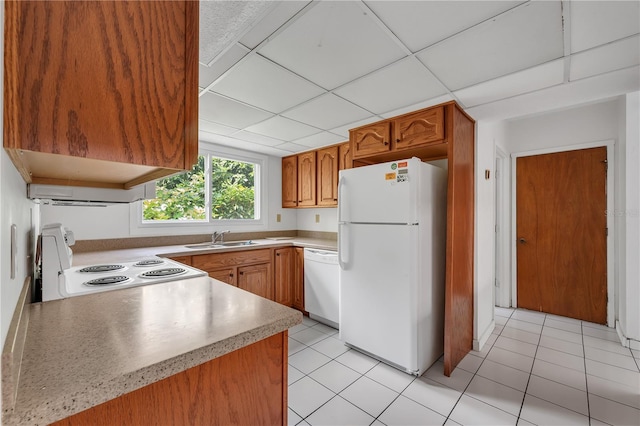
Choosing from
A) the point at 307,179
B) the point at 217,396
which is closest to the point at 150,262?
the point at 217,396

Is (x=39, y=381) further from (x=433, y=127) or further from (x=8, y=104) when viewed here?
(x=433, y=127)

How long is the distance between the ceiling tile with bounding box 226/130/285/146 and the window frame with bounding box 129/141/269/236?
52 cm

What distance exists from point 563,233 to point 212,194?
4299mm

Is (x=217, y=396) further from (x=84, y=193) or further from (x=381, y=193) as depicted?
(x=381, y=193)

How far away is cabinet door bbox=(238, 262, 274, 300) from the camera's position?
3.00 m

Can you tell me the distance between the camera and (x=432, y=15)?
49.8 inches

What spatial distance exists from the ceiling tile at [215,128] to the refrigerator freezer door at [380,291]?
5.17 ft

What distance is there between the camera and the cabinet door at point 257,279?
Answer: 9.85 feet

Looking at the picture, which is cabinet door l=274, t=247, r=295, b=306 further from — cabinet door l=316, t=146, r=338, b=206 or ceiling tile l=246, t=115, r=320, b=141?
ceiling tile l=246, t=115, r=320, b=141

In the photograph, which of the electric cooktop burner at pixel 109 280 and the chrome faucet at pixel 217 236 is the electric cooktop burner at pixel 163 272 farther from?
the chrome faucet at pixel 217 236

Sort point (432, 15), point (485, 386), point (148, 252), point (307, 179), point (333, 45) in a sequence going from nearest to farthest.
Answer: point (432, 15)
point (333, 45)
point (485, 386)
point (148, 252)
point (307, 179)

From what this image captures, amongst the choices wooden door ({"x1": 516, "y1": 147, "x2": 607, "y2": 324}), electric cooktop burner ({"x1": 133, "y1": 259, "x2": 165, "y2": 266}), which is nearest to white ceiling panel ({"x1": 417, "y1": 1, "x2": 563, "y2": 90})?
electric cooktop burner ({"x1": 133, "y1": 259, "x2": 165, "y2": 266})

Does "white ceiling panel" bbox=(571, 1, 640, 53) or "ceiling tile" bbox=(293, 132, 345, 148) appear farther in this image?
"ceiling tile" bbox=(293, 132, 345, 148)

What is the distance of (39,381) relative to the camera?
1.90ft
